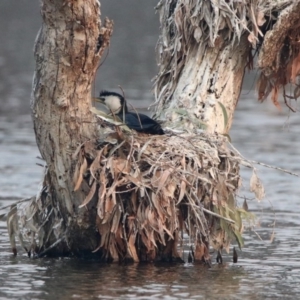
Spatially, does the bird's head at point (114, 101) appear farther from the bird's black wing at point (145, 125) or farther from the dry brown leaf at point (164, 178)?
the dry brown leaf at point (164, 178)

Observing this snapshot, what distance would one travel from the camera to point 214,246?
9516 millimetres

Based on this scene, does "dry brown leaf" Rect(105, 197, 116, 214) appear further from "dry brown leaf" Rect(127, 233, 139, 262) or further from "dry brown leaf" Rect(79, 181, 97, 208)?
"dry brown leaf" Rect(127, 233, 139, 262)

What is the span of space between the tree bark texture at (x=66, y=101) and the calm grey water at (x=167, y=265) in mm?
367

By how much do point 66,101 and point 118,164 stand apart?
2.18ft

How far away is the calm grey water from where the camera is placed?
8578 millimetres

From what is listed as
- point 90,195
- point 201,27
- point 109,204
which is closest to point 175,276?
point 109,204

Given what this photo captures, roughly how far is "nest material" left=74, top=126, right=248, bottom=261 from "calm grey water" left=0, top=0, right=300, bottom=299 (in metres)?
0.27

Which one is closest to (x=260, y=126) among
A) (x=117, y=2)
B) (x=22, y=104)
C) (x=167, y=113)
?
(x=22, y=104)

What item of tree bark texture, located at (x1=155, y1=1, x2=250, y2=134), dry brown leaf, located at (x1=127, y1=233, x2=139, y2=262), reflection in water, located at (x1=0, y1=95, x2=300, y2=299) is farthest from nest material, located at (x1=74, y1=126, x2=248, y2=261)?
tree bark texture, located at (x1=155, y1=1, x2=250, y2=134)

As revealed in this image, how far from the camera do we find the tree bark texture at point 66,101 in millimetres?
8570

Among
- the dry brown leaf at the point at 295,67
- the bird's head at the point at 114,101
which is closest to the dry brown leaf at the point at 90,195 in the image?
the bird's head at the point at 114,101

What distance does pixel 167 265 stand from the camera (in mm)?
9438

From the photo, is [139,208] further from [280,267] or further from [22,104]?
[22,104]

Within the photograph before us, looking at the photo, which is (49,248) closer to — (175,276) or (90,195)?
(90,195)
